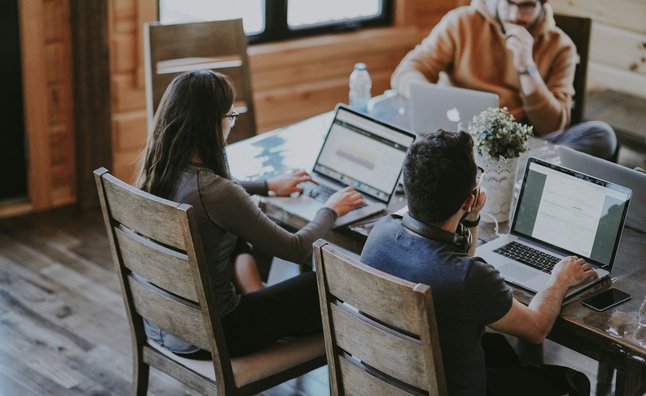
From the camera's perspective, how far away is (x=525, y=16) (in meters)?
3.64

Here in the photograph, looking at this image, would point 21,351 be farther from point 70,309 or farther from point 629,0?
point 629,0

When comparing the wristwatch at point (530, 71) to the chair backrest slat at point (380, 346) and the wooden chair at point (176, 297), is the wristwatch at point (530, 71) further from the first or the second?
the chair backrest slat at point (380, 346)

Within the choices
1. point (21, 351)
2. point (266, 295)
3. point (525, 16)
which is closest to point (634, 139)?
point (525, 16)

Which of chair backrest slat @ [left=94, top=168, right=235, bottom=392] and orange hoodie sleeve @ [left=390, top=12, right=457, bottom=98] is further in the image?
orange hoodie sleeve @ [left=390, top=12, right=457, bottom=98]

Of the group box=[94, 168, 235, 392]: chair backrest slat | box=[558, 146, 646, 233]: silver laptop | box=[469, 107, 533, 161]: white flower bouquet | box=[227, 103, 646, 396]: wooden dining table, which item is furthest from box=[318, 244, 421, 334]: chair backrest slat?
box=[558, 146, 646, 233]: silver laptop

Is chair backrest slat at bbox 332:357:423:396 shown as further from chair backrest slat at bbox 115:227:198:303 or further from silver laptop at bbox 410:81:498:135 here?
silver laptop at bbox 410:81:498:135

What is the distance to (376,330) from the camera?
1.97 m

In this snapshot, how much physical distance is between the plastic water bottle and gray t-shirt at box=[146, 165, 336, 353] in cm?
108

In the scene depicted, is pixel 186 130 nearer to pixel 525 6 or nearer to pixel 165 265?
pixel 165 265

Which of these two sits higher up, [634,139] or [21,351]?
[634,139]

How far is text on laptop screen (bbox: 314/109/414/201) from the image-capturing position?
2.74 meters

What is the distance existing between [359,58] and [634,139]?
4.89 ft

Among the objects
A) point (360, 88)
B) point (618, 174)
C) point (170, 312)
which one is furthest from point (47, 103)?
point (618, 174)

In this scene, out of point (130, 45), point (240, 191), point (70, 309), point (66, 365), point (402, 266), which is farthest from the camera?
point (130, 45)
